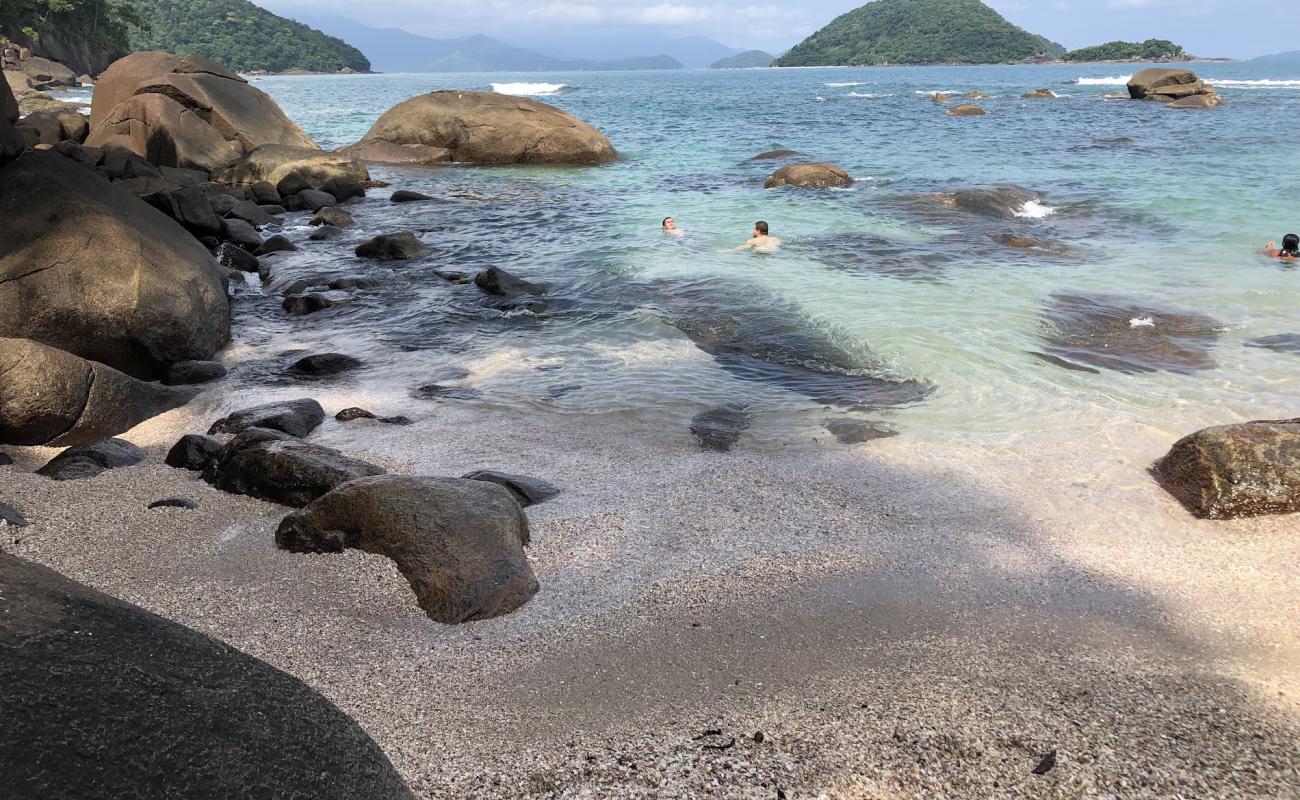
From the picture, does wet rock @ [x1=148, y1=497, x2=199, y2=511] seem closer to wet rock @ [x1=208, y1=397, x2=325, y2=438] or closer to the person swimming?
wet rock @ [x1=208, y1=397, x2=325, y2=438]

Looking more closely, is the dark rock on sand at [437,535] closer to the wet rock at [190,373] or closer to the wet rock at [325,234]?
the wet rock at [190,373]

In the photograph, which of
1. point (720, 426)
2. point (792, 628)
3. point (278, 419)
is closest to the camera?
point (792, 628)

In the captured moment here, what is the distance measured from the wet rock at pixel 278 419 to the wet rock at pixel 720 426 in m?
2.73

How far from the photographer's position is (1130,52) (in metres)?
121

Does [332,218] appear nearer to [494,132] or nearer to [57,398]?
[494,132]

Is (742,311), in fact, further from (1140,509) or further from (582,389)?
(1140,509)

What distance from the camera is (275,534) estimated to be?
165 inches

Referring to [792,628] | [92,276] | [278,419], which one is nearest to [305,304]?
[92,276]

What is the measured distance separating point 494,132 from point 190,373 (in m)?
18.2

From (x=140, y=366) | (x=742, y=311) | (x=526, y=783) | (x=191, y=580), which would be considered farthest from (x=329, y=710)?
(x=742, y=311)

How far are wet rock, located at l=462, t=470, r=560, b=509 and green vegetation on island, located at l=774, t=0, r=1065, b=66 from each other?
143203 mm

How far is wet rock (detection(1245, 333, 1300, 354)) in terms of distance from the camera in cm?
770

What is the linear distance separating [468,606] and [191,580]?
129cm

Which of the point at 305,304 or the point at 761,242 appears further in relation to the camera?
the point at 761,242
